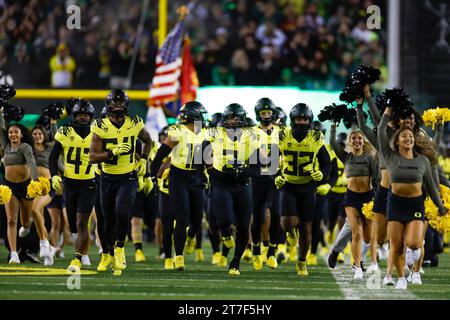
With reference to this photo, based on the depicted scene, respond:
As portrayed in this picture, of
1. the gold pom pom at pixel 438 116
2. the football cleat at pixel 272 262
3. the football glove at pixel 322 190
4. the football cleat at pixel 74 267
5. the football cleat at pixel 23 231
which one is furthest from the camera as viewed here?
the football glove at pixel 322 190

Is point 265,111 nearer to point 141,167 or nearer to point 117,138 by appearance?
point 141,167

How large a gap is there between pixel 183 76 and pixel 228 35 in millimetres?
2872

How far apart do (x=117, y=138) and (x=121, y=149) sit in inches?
4.9

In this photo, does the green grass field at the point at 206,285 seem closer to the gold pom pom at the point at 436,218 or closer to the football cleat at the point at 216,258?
the gold pom pom at the point at 436,218

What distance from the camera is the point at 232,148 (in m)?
12.5

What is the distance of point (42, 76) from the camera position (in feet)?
79.6

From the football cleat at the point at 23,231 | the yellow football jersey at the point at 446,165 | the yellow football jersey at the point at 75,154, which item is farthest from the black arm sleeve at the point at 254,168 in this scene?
the yellow football jersey at the point at 446,165

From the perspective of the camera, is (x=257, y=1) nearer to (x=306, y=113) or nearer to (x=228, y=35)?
(x=228, y=35)

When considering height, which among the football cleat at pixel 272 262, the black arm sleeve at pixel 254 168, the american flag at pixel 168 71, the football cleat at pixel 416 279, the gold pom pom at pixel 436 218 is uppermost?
the american flag at pixel 168 71

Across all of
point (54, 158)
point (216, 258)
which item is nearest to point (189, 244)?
point (216, 258)

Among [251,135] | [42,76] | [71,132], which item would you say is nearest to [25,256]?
[71,132]

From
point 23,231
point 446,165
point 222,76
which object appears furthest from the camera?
point 222,76

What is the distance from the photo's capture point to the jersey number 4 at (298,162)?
40.9 ft

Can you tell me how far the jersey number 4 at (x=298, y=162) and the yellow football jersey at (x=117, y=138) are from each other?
1628 millimetres
